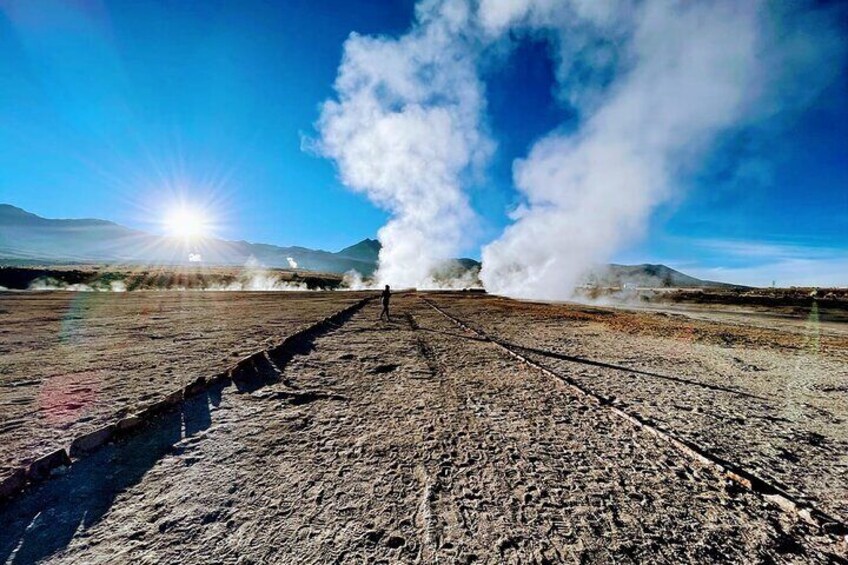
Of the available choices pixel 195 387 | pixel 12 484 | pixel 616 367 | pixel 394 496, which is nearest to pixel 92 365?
pixel 195 387

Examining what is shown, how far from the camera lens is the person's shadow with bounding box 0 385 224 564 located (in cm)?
375

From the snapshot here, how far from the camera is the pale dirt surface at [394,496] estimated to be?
12.3 feet

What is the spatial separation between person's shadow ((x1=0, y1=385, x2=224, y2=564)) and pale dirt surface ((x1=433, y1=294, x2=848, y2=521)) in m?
8.80

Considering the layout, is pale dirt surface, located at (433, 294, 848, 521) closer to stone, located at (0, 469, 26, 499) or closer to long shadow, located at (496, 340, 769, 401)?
long shadow, located at (496, 340, 769, 401)

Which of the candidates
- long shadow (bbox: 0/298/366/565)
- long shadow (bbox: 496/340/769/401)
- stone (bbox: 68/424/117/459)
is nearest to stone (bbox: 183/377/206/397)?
long shadow (bbox: 0/298/366/565)

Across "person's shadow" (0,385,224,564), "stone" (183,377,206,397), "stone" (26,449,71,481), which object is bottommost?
"person's shadow" (0,385,224,564)

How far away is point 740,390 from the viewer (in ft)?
31.4

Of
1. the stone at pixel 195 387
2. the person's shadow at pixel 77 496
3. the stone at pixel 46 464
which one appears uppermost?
the stone at pixel 195 387

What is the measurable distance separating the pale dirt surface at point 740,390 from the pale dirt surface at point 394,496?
1.27 metres

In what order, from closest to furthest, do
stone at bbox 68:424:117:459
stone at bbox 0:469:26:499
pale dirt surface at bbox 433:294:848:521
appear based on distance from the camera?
stone at bbox 0:469:26:499 → stone at bbox 68:424:117:459 → pale dirt surface at bbox 433:294:848:521

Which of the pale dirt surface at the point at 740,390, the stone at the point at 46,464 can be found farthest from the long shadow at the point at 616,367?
the stone at the point at 46,464

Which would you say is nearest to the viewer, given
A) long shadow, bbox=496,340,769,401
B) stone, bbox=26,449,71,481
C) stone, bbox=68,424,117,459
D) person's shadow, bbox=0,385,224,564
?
person's shadow, bbox=0,385,224,564

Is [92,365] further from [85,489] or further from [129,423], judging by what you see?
[85,489]

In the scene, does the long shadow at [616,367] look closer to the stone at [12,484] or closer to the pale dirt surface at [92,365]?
the pale dirt surface at [92,365]
